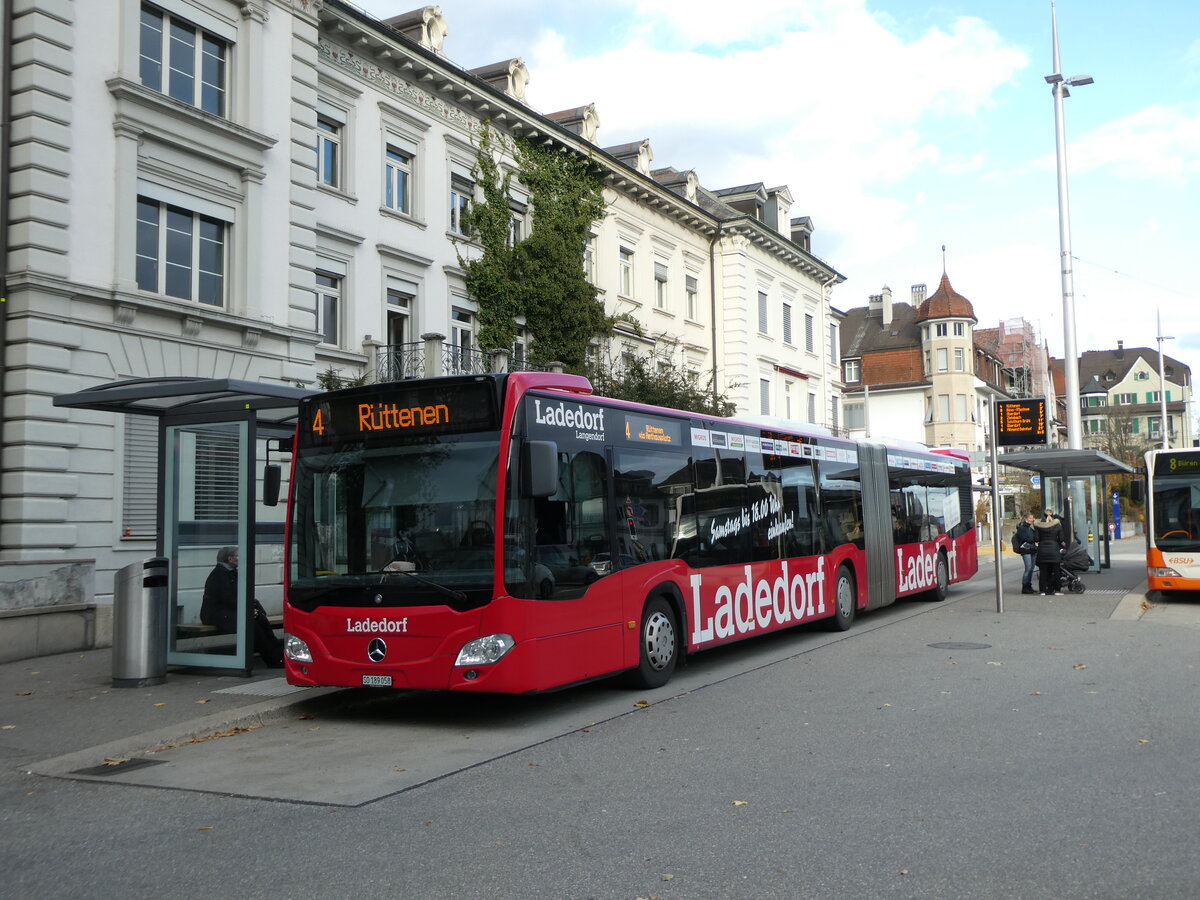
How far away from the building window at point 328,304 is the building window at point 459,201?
163 inches

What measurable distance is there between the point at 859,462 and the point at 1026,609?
4145mm

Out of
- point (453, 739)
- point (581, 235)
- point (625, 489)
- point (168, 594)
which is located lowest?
point (453, 739)

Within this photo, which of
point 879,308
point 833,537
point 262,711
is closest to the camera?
point 262,711

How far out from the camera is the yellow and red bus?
1944 cm

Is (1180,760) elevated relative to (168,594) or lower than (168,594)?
lower

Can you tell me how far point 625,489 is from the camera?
10812 mm

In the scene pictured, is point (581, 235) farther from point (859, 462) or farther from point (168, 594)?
point (168, 594)

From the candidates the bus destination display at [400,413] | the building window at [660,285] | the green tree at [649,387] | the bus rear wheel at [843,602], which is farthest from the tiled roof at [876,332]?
the bus destination display at [400,413]

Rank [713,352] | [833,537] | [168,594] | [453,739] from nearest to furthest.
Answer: [453,739] → [168,594] → [833,537] → [713,352]

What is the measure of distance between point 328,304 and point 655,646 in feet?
44.7

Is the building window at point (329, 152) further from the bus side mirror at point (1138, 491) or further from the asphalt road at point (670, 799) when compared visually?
the bus side mirror at point (1138, 491)

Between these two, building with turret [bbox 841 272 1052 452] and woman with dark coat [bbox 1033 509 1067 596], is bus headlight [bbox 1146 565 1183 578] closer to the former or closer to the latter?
woman with dark coat [bbox 1033 509 1067 596]

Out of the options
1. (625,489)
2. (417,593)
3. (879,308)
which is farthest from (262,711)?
(879,308)

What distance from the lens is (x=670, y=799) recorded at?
21.9ft
